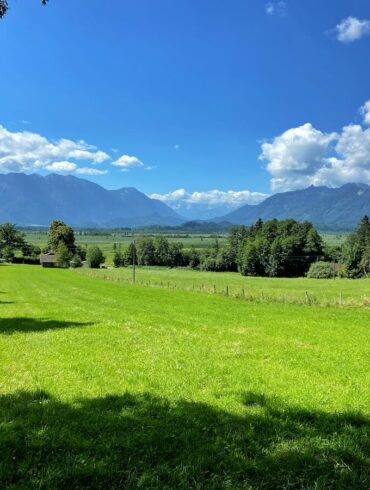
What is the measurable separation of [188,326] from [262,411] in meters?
10.5

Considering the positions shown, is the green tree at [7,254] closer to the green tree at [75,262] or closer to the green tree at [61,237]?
the green tree at [61,237]

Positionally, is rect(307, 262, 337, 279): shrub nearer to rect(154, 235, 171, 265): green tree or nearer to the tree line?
the tree line

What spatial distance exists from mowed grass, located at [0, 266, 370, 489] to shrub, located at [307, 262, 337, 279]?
91.1 metres

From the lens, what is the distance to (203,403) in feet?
27.7

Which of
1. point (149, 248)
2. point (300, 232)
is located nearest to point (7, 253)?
point (149, 248)

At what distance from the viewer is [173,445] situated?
6.57m

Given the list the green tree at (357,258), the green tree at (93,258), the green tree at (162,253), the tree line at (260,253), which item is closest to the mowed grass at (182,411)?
the tree line at (260,253)

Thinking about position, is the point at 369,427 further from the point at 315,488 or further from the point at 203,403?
the point at 203,403

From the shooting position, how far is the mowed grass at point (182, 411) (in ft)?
18.9

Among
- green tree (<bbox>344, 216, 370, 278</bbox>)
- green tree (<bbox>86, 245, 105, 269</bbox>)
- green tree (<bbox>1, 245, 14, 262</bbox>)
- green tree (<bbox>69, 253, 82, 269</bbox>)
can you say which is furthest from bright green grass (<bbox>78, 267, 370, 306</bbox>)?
green tree (<bbox>1, 245, 14, 262</bbox>)

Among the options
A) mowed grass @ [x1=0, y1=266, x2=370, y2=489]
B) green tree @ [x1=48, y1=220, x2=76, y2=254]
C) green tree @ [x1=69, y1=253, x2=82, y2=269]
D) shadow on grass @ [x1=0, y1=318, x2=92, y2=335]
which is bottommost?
green tree @ [x1=69, y1=253, x2=82, y2=269]

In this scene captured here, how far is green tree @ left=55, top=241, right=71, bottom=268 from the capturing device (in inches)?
5132

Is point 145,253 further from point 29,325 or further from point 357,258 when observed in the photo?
point 29,325

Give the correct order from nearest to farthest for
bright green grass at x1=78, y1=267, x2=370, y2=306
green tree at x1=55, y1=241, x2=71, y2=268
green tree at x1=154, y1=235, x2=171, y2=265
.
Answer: bright green grass at x1=78, y1=267, x2=370, y2=306, green tree at x1=55, y1=241, x2=71, y2=268, green tree at x1=154, y1=235, x2=171, y2=265
